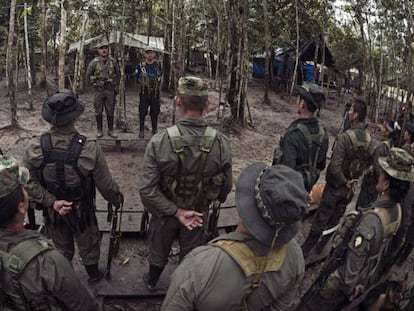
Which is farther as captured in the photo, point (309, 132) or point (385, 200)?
point (309, 132)

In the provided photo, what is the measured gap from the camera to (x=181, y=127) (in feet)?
9.91

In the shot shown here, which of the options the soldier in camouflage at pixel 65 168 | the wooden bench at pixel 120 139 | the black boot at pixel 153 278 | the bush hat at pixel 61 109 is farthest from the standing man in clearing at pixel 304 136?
the wooden bench at pixel 120 139

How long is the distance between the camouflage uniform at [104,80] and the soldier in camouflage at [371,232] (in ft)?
18.5

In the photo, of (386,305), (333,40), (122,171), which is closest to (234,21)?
(122,171)

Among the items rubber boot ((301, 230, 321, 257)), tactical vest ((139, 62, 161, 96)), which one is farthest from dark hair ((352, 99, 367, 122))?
tactical vest ((139, 62, 161, 96))

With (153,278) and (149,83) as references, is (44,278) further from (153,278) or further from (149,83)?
(149,83)

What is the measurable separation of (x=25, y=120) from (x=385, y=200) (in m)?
8.87

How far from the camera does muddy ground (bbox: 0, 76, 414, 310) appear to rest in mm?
4570

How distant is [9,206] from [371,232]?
2278 mm

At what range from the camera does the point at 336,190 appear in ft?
14.2

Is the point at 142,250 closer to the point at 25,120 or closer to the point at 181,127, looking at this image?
the point at 181,127

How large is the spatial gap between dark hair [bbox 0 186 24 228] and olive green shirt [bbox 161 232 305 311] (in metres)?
0.90

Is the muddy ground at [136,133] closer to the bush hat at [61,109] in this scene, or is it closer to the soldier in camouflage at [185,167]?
the bush hat at [61,109]

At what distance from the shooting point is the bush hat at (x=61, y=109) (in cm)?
305
